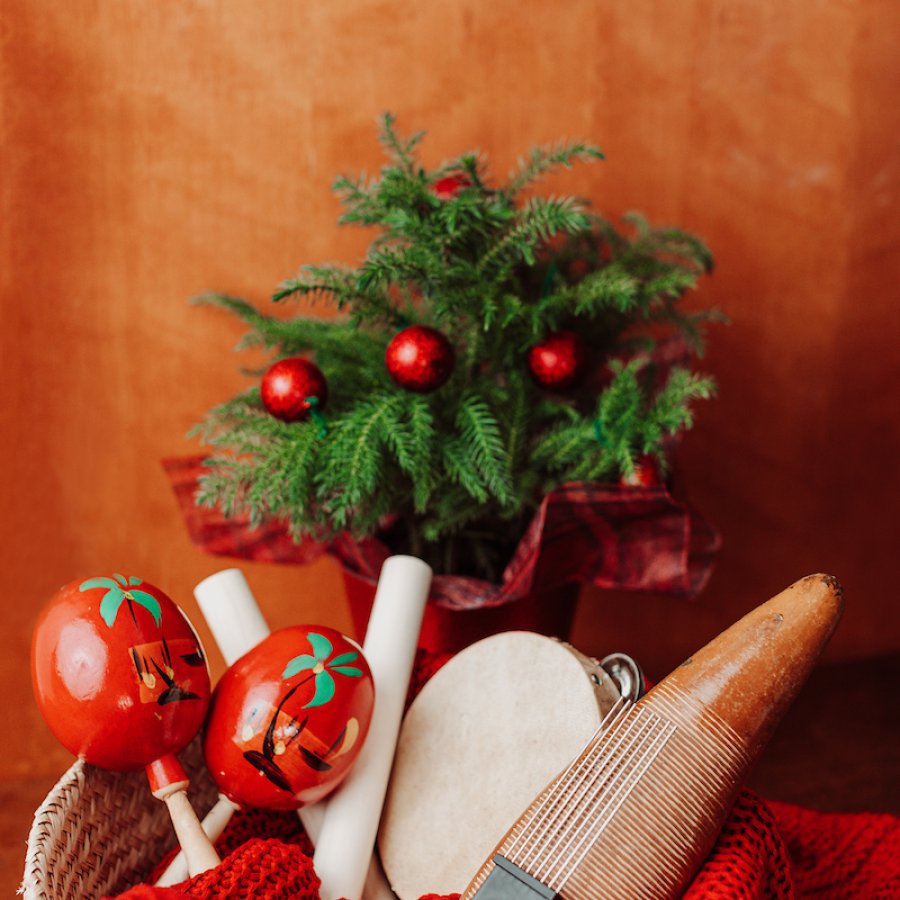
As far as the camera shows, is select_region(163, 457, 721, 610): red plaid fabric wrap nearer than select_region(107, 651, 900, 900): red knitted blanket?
Answer: No

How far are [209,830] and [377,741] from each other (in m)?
0.10

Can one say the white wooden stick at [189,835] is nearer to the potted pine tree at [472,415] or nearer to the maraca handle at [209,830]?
the maraca handle at [209,830]

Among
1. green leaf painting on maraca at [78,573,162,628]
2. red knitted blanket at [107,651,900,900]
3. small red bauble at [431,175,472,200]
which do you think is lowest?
red knitted blanket at [107,651,900,900]

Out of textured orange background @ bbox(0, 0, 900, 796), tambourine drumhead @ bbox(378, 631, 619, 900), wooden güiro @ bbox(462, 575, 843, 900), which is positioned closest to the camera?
wooden güiro @ bbox(462, 575, 843, 900)

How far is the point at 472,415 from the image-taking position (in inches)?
24.4

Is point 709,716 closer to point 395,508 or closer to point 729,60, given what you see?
point 395,508

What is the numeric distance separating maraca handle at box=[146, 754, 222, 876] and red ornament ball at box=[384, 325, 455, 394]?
0.27m

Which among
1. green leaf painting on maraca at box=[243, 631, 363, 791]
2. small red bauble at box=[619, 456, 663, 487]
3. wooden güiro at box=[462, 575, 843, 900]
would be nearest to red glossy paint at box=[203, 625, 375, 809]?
green leaf painting on maraca at box=[243, 631, 363, 791]

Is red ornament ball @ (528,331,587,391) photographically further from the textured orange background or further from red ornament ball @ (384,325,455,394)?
the textured orange background

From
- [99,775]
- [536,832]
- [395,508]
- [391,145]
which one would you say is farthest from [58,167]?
[536,832]

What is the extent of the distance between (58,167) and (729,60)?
1.94 feet

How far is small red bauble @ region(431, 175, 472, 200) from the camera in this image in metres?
0.65

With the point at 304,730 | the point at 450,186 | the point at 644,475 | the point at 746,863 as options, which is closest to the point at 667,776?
the point at 746,863

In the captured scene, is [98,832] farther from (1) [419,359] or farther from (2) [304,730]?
(1) [419,359]
